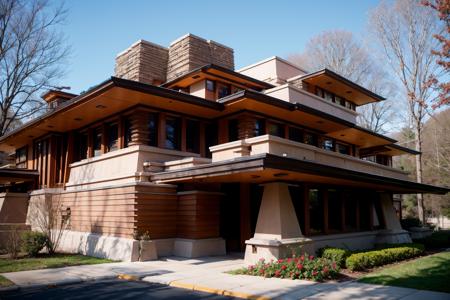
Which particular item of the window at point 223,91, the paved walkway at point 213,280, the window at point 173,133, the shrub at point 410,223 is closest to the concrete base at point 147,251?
the paved walkway at point 213,280

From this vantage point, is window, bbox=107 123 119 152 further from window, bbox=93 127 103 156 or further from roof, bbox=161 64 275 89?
roof, bbox=161 64 275 89

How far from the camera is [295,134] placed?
68.6 ft

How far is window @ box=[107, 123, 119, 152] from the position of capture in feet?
59.5

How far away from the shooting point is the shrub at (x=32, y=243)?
1520cm

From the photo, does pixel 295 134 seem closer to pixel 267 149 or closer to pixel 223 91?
pixel 223 91

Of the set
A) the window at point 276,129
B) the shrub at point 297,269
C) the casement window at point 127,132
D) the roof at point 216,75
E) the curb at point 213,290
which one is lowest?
the curb at point 213,290

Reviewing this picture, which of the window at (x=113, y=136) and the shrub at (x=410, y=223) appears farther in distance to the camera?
the shrub at (x=410, y=223)

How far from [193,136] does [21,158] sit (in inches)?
630

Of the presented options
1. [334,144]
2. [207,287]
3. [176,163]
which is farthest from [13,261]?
[334,144]

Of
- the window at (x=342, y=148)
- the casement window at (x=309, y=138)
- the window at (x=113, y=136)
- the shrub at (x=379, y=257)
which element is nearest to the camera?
the shrub at (x=379, y=257)

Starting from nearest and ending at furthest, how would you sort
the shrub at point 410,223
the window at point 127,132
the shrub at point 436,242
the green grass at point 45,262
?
the green grass at point 45,262, the window at point 127,132, the shrub at point 436,242, the shrub at point 410,223

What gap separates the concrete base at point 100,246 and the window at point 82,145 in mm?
4668

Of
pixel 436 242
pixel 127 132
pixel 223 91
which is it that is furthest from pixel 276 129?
pixel 436 242

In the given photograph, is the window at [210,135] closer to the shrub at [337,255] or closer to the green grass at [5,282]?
the shrub at [337,255]
